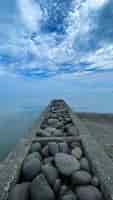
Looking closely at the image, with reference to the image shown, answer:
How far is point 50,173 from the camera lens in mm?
1382

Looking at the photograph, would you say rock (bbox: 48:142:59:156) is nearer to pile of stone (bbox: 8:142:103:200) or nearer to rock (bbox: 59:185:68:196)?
pile of stone (bbox: 8:142:103:200)

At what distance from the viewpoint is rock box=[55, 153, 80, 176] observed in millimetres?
1417

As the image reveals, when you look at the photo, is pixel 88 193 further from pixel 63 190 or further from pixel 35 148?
pixel 35 148

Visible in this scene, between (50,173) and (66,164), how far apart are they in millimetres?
210

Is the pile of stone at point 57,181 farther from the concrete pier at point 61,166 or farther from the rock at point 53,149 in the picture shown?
the rock at point 53,149

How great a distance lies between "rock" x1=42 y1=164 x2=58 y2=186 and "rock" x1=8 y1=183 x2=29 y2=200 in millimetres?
208

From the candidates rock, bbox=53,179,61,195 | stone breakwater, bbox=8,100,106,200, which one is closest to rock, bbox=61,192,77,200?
stone breakwater, bbox=8,100,106,200

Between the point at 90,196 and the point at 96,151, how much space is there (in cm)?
79

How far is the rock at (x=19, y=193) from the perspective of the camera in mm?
1128

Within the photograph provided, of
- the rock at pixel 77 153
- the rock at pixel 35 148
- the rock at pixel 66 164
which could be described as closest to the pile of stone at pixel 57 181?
the rock at pixel 66 164

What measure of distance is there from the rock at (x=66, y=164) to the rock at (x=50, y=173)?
0.06 m

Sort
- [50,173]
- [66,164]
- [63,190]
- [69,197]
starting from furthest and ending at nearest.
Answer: [66,164], [50,173], [63,190], [69,197]

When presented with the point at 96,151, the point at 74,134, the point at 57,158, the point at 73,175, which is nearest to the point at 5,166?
the point at 57,158

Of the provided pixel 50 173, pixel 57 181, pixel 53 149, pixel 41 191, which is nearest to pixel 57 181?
pixel 57 181
